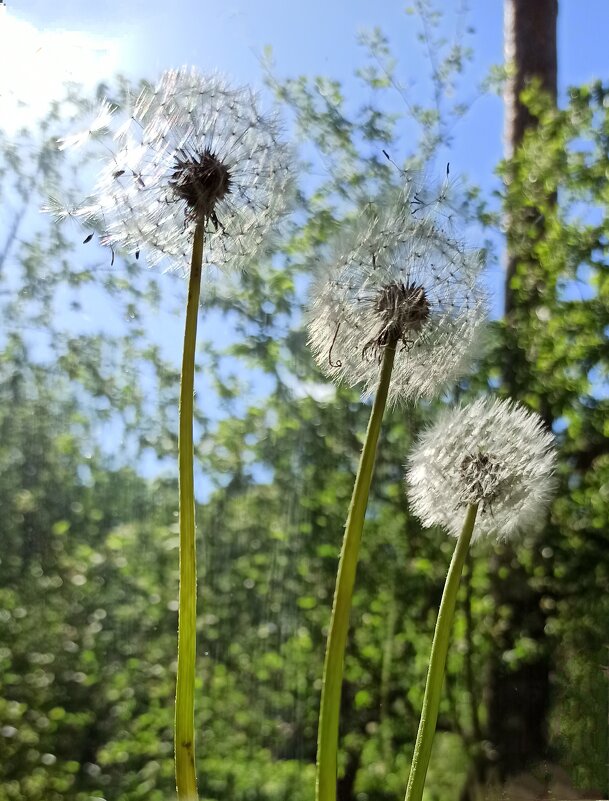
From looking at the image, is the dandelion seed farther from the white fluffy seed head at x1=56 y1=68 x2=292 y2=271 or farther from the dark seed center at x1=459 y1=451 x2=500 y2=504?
the dark seed center at x1=459 y1=451 x2=500 y2=504

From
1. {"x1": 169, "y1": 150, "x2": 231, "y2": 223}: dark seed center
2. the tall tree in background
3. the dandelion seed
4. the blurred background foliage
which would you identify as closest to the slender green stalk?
{"x1": 169, "y1": 150, "x2": 231, "y2": 223}: dark seed center

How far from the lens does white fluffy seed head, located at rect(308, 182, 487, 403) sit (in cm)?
70

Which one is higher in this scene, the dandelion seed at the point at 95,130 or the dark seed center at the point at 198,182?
the dandelion seed at the point at 95,130

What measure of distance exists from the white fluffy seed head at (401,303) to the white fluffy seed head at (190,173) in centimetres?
7

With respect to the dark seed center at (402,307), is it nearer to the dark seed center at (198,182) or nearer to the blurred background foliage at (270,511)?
the dark seed center at (198,182)

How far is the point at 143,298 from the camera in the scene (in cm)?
113

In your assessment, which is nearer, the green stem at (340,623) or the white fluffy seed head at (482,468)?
the green stem at (340,623)

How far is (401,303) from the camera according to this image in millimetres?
687

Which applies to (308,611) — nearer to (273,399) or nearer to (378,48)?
(273,399)

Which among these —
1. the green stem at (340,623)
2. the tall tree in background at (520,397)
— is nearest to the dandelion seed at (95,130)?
the green stem at (340,623)

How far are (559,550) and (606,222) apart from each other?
1.41 feet

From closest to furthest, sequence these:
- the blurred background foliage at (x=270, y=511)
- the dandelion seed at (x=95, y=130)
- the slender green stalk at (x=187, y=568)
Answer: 1. the slender green stalk at (x=187, y=568)
2. the dandelion seed at (x=95, y=130)
3. the blurred background foliage at (x=270, y=511)

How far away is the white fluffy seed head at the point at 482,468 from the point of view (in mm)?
735

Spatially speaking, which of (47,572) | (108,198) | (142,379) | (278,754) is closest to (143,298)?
(142,379)
